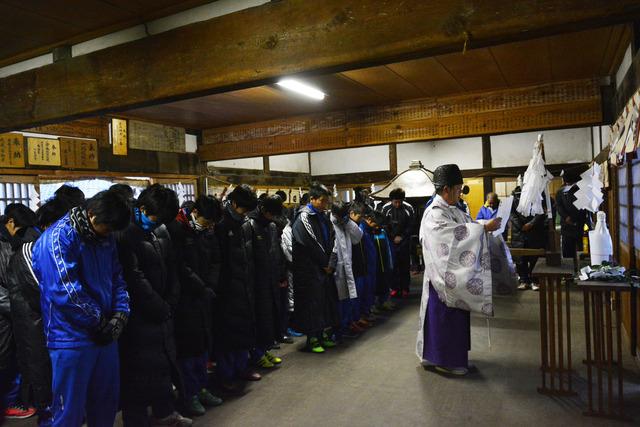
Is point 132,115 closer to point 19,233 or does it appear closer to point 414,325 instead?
point 19,233

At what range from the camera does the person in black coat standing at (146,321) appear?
3.52 m

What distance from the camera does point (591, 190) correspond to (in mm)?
6176

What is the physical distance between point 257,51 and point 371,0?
100 centimetres

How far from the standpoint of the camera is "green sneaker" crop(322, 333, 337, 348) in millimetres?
6285

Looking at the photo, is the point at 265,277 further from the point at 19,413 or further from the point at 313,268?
the point at 19,413

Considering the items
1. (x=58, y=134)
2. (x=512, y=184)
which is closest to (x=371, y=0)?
(x=58, y=134)

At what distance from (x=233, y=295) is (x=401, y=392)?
2.03 metres

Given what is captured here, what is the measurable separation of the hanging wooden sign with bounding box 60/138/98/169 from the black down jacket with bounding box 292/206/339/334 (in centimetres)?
452

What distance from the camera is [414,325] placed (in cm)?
738

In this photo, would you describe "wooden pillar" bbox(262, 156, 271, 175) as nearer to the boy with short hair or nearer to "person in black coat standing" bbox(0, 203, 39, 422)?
the boy with short hair

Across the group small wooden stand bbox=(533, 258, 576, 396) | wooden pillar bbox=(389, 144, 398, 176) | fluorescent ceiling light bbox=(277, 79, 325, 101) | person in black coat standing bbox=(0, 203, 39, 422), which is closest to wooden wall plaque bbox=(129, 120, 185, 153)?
fluorescent ceiling light bbox=(277, 79, 325, 101)

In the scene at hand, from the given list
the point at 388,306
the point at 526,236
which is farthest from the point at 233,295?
the point at 526,236

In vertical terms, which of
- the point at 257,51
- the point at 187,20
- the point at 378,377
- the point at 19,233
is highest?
the point at 187,20

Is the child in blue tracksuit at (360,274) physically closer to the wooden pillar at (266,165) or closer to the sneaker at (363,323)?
the sneaker at (363,323)
